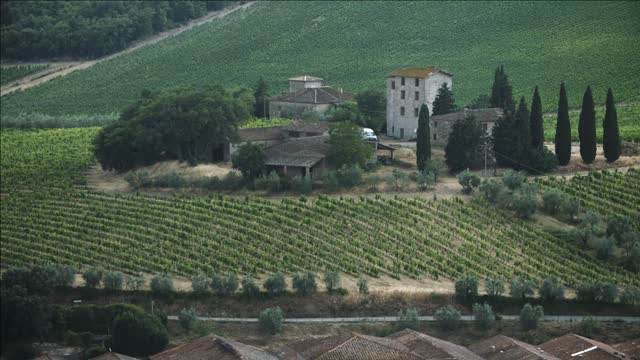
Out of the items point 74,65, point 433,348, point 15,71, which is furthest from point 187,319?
point 74,65

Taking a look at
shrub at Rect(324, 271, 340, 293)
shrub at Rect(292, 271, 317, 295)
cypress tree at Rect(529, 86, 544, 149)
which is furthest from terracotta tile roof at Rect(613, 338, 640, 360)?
cypress tree at Rect(529, 86, 544, 149)

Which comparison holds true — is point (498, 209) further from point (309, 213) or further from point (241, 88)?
point (241, 88)

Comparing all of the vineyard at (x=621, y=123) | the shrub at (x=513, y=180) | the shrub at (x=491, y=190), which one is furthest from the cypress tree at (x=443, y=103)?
the shrub at (x=491, y=190)

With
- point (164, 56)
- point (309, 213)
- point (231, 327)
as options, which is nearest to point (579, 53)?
point (164, 56)

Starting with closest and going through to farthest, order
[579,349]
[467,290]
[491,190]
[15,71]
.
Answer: [579,349] < [467,290] < [491,190] < [15,71]

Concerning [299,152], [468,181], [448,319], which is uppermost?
[299,152]

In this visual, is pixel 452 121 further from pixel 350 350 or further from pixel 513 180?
pixel 350 350
